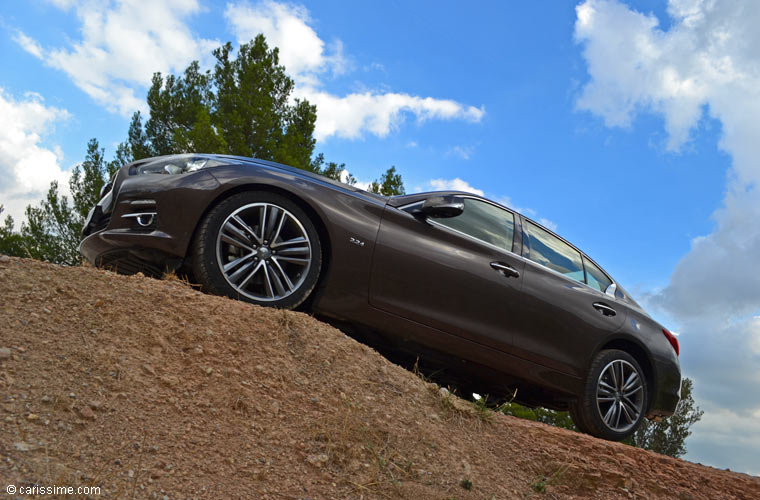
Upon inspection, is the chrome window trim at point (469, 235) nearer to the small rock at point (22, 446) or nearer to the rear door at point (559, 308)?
the rear door at point (559, 308)

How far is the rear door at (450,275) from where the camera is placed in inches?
171

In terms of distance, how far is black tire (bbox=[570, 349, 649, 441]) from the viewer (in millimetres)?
5309

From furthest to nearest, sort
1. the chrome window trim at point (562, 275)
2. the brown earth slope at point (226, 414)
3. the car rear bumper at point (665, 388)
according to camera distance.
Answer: the car rear bumper at point (665, 388) < the chrome window trim at point (562, 275) < the brown earth slope at point (226, 414)

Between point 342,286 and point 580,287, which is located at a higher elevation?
point 580,287

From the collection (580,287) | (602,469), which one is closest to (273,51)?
(580,287)

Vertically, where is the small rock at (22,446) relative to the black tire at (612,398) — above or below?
below

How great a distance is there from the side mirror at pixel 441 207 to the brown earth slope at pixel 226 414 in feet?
3.64

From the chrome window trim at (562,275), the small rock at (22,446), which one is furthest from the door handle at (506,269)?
the small rock at (22,446)

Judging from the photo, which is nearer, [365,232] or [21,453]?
[21,453]

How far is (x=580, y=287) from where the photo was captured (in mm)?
5449

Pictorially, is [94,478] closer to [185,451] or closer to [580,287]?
[185,451]

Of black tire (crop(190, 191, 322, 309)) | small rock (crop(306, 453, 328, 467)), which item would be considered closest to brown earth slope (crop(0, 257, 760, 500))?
small rock (crop(306, 453, 328, 467))

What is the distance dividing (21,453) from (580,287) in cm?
441

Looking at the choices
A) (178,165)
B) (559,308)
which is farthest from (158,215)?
(559,308)
